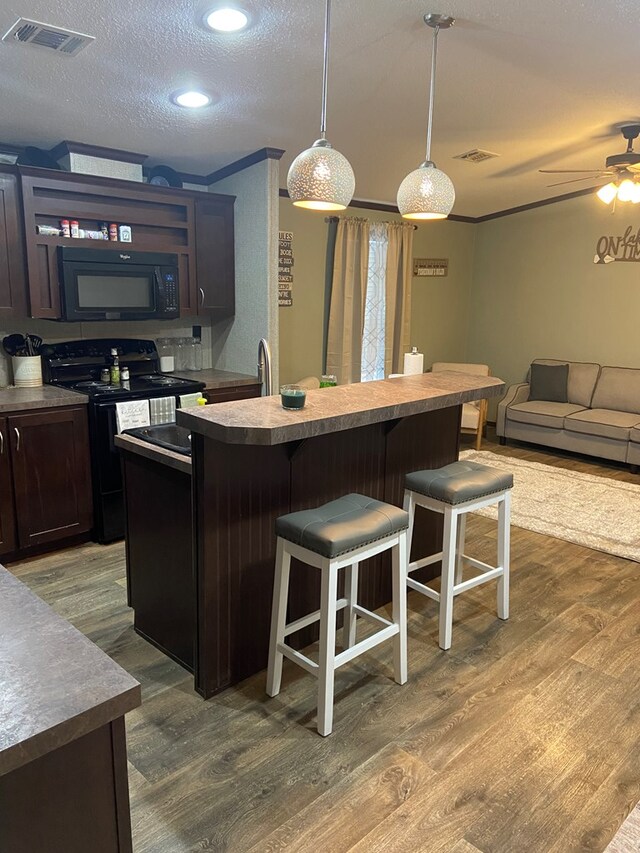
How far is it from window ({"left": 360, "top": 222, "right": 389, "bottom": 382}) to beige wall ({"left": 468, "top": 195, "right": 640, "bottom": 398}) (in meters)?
1.85

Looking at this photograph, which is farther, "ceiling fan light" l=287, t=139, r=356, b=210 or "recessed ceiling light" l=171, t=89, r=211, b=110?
"recessed ceiling light" l=171, t=89, r=211, b=110

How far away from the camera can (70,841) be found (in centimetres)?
98

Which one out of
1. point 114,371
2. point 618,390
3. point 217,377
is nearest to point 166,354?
point 217,377

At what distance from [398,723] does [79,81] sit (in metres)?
3.23

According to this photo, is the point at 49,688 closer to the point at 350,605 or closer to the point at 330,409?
the point at 330,409

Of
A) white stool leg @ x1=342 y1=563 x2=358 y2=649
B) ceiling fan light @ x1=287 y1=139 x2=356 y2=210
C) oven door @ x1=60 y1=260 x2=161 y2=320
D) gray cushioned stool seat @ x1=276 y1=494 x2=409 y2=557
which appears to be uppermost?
ceiling fan light @ x1=287 y1=139 x2=356 y2=210

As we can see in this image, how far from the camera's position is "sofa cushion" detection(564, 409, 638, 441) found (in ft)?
18.0

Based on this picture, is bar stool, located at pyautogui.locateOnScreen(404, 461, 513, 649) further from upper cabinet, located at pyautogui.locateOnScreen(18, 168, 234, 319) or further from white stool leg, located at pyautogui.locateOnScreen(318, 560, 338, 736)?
upper cabinet, located at pyautogui.locateOnScreen(18, 168, 234, 319)

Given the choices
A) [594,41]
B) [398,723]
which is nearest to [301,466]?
[398,723]

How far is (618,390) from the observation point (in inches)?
239

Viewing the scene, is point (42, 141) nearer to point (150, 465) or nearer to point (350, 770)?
point (150, 465)

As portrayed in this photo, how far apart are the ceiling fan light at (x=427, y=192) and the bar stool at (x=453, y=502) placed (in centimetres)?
110

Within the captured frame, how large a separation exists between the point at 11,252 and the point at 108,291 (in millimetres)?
592

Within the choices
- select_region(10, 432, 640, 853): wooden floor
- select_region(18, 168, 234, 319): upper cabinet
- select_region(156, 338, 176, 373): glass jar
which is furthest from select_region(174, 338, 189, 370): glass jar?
select_region(10, 432, 640, 853): wooden floor
